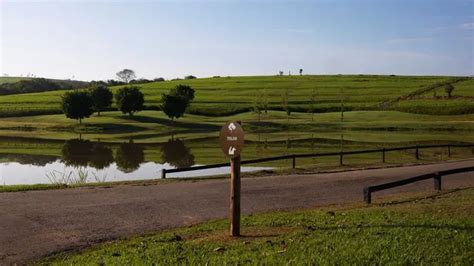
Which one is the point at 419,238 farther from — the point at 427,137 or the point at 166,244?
the point at 427,137

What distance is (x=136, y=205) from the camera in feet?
44.5

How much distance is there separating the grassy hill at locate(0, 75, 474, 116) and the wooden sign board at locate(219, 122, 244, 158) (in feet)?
222

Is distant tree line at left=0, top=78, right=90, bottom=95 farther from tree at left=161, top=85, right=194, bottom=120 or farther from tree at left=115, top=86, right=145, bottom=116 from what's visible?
tree at left=161, top=85, right=194, bottom=120

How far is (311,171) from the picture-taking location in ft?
71.9

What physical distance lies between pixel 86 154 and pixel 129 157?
397 cm

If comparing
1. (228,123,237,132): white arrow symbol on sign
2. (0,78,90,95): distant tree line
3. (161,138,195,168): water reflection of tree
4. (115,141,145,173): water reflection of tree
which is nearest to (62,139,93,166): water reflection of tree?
(115,141,145,173): water reflection of tree

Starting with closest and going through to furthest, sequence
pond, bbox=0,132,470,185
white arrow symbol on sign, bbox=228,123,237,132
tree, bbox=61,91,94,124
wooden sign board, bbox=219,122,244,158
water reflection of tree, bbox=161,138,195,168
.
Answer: wooden sign board, bbox=219,122,244,158
white arrow symbol on sign, bbox=228,123,237,132
pond, bbox=0,132,470,185
water reflection of tree, bbox=161,138,195,168
tree, bbox=61,91,94,124

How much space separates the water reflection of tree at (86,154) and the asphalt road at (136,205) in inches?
556

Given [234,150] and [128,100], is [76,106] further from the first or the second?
[234,150]

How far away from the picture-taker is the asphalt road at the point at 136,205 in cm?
1021

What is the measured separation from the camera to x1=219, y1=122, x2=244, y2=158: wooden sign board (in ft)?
30.9

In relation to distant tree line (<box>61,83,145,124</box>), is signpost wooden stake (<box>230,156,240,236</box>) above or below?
below

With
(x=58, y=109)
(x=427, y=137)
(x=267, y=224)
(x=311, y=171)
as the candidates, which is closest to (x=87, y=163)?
(x=311, y=171)

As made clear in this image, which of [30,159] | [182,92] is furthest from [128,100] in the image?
[30,159]
